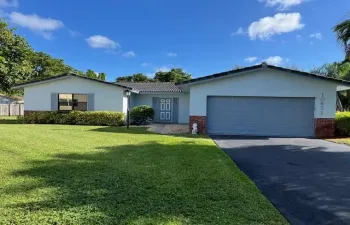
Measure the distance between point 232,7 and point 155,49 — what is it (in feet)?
48.8

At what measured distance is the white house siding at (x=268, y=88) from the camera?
1455 centimetres

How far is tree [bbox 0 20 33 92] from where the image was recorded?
23.6m

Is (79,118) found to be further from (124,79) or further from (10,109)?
(124,79)

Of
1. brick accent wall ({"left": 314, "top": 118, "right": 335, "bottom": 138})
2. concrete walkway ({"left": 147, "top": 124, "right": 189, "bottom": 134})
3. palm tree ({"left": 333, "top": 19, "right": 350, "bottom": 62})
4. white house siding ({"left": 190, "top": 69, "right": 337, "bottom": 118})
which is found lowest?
concrete walkway ({"left": 147, "top": 124, "right": 189, "bottom": 134})

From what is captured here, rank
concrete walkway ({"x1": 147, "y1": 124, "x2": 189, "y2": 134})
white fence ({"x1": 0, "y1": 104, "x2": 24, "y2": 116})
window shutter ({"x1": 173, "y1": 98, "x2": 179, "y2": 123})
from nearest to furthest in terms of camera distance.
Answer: concrete walkway ({"x1": 147, "y1": 124, "x2": 189, "y2": 134}), window shutter ({"x1": 173, "y1": 98, "x2": 179, "y2": 123}), white fence ({"x1": 0, "y1": 104, "x2": 24, "y2": 116})

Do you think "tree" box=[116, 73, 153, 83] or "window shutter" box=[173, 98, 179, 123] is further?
"tree" box=[116, 73, 153, 83]

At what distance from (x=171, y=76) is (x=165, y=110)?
86.1 feet

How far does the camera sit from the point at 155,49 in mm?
32469

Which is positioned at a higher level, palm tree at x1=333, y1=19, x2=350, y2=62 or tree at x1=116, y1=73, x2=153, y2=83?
tree at x1=116, y1=73, x2=153, y2=83

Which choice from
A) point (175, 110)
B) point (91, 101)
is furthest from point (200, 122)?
point (91, 101)

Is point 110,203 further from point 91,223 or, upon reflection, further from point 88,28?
point 88,28

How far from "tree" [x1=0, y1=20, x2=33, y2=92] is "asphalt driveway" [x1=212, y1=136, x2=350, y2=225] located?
2087 centimetres

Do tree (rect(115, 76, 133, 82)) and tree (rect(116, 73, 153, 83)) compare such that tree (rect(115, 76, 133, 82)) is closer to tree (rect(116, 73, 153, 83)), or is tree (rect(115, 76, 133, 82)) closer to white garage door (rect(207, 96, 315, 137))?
tree (rect(116, 73, 153, 83))

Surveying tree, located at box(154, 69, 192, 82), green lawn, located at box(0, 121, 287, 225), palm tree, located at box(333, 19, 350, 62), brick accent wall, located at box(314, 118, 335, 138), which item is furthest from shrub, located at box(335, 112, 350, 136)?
tree, located at box(154, 69, 192, 82)
